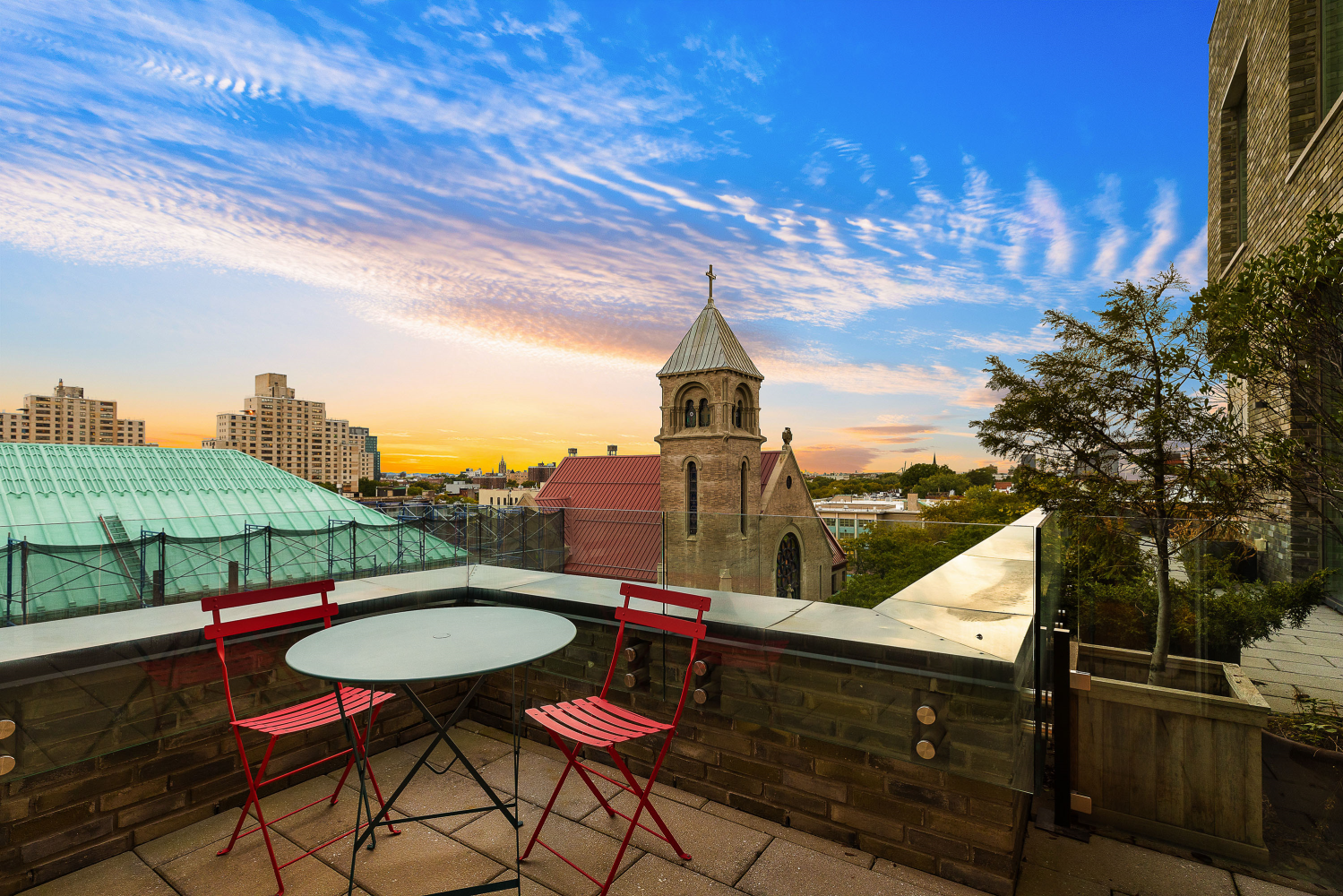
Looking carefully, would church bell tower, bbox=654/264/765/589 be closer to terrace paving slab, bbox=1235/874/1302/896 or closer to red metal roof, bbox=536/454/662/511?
red metal roof, bbox=536/454/662/511

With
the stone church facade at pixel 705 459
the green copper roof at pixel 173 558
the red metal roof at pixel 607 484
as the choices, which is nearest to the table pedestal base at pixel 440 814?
the green copper roof at pixel 173 558

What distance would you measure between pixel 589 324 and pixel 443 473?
82.7m

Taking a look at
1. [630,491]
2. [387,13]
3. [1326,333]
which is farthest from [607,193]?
[1326,333]

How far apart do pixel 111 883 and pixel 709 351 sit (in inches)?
958

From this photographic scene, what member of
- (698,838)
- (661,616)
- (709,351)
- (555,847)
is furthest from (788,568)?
(709,351)

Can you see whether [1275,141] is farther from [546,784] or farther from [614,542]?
[546,784]

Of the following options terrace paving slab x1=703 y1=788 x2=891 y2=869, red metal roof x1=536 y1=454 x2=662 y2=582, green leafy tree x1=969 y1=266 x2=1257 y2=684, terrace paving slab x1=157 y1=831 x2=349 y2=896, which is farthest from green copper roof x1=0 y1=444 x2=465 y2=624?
green leafy tree x1=969 y1=266 x2=1257 y2=684

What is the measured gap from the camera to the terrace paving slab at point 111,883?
2.24m

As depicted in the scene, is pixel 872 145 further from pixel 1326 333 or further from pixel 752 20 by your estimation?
pixel 1326 333

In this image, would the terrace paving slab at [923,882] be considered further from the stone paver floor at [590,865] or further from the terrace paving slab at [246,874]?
the terrace paving slab at [246,874]

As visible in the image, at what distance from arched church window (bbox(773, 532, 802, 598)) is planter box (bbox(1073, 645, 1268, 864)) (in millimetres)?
1360

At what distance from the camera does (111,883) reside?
2303 millimetres

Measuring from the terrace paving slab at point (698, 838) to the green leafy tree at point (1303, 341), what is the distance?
375 centimetres

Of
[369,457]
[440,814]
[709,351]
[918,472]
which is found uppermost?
[709,351]
